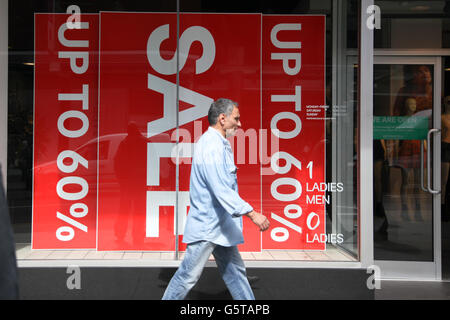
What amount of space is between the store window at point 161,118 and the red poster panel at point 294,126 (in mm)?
11

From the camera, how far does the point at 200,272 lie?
13.6 feet

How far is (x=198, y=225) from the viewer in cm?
417

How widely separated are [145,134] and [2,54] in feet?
5.57

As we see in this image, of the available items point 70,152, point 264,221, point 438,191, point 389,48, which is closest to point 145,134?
point 70,152

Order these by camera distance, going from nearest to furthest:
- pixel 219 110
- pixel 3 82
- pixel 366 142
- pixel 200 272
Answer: pixel 200 272 → pixel 219 110 → pixel 366 142 → pixel 3 82

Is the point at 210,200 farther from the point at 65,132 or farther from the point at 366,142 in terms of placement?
the point at 65,132

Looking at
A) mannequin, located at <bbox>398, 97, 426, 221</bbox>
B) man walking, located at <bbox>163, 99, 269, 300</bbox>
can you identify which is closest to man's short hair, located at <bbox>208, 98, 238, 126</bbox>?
man walking, located at <bbox>163, 99, 269, 300</bbox>

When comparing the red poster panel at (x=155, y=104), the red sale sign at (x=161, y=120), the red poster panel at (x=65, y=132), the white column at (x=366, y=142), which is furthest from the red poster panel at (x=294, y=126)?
the red poster panel at (x=65, y=132)

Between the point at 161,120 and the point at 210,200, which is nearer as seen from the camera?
the point at 210,200

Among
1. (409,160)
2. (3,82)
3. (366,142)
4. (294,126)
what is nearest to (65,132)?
(3,82)

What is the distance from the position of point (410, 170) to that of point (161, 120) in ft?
10.6

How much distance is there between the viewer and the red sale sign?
18.2 feet

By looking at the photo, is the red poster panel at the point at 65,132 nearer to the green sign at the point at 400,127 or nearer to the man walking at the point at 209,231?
the man walking at the point at 209,231

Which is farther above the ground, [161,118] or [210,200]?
[161,118]
